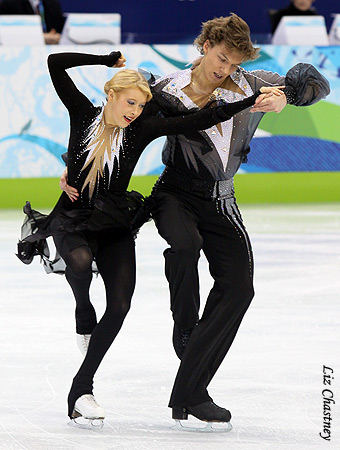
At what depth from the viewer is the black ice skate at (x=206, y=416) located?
260 cm

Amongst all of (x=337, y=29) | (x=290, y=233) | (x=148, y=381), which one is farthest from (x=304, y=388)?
(x=337, y=29)

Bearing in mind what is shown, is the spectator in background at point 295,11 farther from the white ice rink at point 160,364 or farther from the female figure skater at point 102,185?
the female figure skater at point 102,185

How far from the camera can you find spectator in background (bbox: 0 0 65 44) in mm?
7767

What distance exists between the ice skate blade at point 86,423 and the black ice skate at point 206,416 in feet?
0.70

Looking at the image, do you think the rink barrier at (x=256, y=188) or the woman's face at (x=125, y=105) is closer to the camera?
the woman's face at (x=125, y=105)

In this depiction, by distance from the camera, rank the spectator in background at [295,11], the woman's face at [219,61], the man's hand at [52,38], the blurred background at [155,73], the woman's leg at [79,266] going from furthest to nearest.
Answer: the spectator in background at [295,11] → the man's hand at [52,38] → the blurred background at [155,73] → the woman's face at [219,61] → the woman's leg at [79,266]

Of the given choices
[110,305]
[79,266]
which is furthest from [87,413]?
[79,266]

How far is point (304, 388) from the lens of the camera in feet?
9.80

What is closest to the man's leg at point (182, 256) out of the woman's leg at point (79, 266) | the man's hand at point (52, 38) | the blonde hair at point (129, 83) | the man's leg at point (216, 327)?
the man's leg at point (216, 327)

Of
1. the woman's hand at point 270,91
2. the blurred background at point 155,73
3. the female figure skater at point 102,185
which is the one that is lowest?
the blurred background at point 155,73

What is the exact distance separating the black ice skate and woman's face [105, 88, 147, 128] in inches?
33.3
